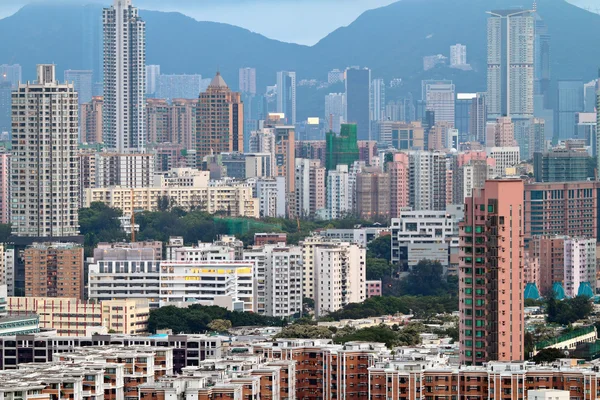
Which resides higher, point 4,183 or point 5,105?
point 5,105

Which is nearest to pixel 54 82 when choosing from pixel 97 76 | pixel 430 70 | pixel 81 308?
pixel 81 308

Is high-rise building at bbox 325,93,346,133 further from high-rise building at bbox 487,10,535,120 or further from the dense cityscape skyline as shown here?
high-rise building at bbox 487,10,535,120

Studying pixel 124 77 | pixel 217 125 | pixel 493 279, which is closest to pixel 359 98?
pixel 217 125

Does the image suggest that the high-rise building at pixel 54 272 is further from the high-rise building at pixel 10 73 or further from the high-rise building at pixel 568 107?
the high-rise building at pixel 10 73

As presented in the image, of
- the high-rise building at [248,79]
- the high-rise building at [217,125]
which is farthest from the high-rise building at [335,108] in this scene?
the high-rise building at [217,125]

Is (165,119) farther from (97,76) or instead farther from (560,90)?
(560,90)

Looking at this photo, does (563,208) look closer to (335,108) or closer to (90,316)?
(90,316)

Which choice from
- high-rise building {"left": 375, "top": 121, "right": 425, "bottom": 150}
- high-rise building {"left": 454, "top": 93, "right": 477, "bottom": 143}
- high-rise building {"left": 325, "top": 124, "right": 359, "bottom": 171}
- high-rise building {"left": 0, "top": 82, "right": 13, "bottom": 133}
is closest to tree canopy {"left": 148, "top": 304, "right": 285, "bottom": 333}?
high-rise building {"left": 325, "top": 124, "right": 359, "bottom": 171}
